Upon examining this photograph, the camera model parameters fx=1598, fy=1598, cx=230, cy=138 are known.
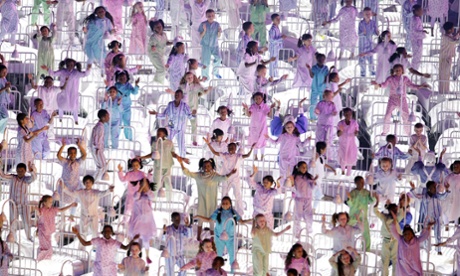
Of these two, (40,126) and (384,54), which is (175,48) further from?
(384,54)

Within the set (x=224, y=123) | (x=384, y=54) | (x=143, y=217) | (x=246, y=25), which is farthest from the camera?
(x=246, y=25)

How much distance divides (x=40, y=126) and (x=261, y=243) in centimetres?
392

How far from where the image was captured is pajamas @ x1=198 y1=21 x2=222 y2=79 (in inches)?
874

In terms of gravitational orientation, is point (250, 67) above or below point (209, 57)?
below

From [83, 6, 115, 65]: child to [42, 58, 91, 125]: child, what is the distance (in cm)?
81

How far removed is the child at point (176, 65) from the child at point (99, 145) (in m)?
1.73

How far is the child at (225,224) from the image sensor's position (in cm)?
1860

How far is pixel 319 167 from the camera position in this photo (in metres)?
19.5

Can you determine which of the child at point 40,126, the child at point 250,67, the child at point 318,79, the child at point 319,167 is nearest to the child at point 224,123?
the child at point 250,67

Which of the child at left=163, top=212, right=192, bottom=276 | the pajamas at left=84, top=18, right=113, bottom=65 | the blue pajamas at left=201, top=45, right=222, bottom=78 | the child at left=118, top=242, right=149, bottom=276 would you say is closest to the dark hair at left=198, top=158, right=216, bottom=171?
the child at left=163, top=212, right=192, bottom=276

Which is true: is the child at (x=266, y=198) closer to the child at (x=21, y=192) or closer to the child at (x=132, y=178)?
the child at (x=132, y=178)

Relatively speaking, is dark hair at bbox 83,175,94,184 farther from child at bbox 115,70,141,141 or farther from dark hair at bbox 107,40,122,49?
dark hair at bbox 107,40,122,49

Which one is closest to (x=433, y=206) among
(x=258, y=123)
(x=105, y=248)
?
(x=258, y=123)

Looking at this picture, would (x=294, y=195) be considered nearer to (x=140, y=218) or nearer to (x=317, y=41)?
(x=140, y=218)
